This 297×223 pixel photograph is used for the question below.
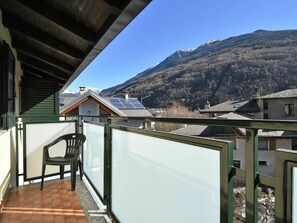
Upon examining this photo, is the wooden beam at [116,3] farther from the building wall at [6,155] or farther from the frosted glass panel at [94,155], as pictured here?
the building wall at [6,155]

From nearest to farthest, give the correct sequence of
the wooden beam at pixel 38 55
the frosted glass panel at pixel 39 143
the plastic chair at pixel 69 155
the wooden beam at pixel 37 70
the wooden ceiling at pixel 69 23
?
the wooden ceiling at pixel 69 23
the plastic chair at pixel 69 155
the frosted glass panel at pixel 39 143
the wooden beam at pixel 38 55
the wooden beam at pixel 37 70

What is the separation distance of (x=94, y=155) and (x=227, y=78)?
187ft

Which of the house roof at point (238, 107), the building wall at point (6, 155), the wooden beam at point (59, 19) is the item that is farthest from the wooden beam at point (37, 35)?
the house roof at point (238, 107)

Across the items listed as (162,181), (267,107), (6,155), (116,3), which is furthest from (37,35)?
(267,107)

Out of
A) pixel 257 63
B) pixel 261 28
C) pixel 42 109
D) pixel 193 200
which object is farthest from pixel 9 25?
pixel 261 28

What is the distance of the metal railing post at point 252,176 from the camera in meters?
0.92

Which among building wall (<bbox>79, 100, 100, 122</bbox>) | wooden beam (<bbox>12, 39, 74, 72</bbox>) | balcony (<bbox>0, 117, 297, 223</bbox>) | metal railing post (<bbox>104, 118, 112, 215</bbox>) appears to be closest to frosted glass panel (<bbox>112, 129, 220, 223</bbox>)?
balcony (<bbox>0, 117, 297, 223</bbox>)

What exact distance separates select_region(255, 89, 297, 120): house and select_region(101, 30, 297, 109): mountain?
1128cm

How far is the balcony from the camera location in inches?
34.0

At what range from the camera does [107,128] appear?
8.88 feet

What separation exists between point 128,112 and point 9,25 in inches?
575

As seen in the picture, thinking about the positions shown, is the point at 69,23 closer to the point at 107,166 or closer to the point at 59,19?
the point at 59,19

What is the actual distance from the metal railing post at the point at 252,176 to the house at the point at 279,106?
36592 mm

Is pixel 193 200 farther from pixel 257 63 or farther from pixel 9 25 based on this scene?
pixel 257 63
